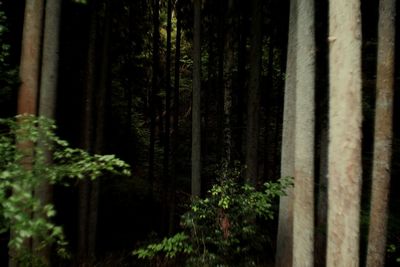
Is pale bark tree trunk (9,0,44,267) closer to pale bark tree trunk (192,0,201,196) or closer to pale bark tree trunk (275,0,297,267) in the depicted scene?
pale bark tree trunk (275,0,297,267)

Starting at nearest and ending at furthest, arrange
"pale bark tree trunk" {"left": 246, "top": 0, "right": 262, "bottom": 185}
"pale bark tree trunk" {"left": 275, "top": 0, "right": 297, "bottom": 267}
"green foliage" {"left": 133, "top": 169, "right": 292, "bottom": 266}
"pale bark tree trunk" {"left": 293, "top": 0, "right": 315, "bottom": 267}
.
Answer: "pale bark tree trunk" {"left": 293, "top": 0, "right": 315, "bottom": 267} < "green foliage" {"left": 133, "top": 169, "right": 292, "bottom": 266} < "pale bark tree trunk" {"left": 275, "top": 0, "right": 297, "bottom": 267} < "pale bark tree trunk" {"left": 246, "top": 0, "right": 262, "bottom": 185}

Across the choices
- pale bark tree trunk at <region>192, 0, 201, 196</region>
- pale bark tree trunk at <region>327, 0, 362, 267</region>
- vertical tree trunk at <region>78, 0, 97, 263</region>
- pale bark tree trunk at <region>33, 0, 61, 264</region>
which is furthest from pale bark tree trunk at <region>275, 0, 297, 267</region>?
vertical tree trunk at <region>78, 0, 97, 263</region>

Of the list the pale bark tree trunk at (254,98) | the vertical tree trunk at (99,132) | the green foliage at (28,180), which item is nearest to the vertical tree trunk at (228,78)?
the pale bark tree trunk at (254,98)

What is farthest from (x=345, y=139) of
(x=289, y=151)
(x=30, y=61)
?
(x=30, y=61)

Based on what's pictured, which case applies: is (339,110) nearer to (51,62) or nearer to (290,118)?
(290,118)

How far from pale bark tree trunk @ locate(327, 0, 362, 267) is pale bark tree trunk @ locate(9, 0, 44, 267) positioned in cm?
479

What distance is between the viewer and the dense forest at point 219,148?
3762 mm

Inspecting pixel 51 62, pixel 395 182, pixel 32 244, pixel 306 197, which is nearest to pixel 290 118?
pixel 306 197

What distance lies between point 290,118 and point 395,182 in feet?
41.3

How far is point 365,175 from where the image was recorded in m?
14.0

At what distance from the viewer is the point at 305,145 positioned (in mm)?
5305

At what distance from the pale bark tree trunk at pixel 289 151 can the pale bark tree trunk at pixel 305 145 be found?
4.68 feet

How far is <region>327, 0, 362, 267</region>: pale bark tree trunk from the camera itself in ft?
12.2

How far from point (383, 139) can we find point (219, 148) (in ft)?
29.9
